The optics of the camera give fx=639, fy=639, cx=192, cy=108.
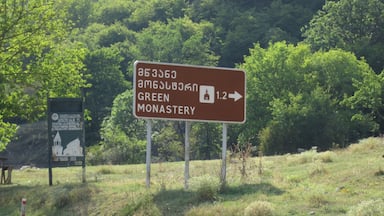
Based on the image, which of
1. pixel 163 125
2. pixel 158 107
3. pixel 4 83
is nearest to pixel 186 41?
Result: pixel 163 125

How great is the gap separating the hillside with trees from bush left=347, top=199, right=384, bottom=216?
13.8m

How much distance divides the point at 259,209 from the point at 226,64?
93054 mm

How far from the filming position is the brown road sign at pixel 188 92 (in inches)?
628

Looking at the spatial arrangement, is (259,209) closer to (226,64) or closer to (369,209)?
(369,209)

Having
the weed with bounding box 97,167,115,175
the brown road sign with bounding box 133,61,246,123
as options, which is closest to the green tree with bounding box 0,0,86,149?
the weed with bounding box 97,167,115,175

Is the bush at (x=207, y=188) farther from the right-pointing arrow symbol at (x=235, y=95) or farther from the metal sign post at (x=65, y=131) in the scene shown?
the metal sign post at (x=65, y=131)

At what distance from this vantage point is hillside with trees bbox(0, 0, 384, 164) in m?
23.0

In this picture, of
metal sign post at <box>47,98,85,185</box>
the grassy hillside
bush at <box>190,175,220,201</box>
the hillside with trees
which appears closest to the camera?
the grassy hillside

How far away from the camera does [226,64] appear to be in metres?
105

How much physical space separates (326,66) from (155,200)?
57.8 m

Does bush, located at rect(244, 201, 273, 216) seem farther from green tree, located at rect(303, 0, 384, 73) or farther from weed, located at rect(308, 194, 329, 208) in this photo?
Answer: green tree, located at rect(303, 0, 384, 73)

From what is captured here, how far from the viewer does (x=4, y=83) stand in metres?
22.4

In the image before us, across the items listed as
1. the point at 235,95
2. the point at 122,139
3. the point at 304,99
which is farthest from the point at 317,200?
the point at 122,139

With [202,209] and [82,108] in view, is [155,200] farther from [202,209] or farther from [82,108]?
[82,108]
